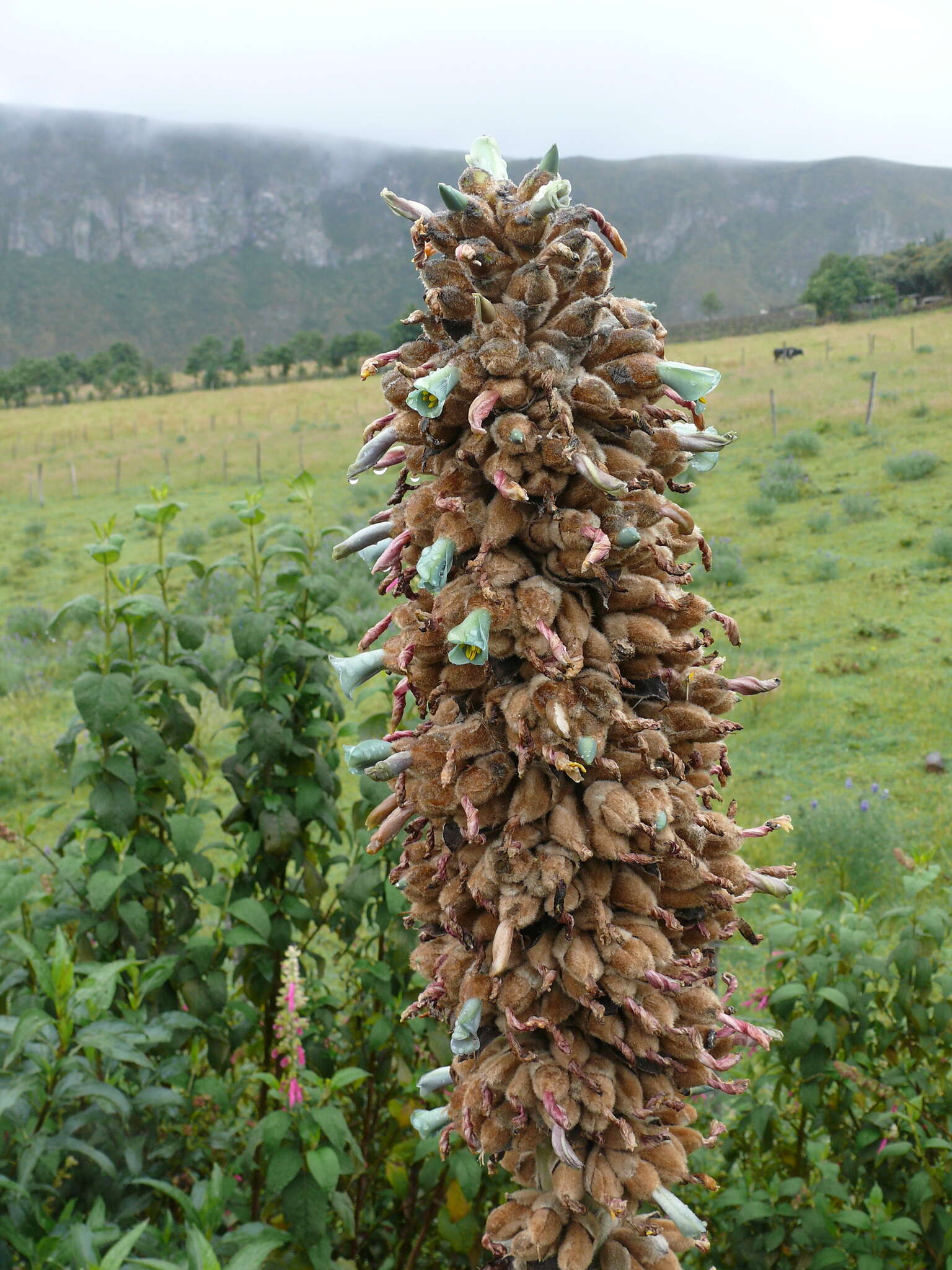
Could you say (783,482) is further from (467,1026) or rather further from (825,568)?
(467,1026)

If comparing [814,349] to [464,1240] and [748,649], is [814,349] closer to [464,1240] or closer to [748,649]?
[748,649]

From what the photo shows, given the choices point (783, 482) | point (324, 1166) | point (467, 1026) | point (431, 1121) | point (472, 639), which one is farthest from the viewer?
point (783, 482)

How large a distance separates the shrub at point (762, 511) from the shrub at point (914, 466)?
2353 millimetres

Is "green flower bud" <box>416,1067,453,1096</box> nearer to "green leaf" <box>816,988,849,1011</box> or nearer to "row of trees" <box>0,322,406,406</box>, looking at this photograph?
"green leaf" <box>816,988,849,1011</box>

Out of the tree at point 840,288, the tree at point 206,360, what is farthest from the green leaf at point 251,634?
the tree at point 206,360

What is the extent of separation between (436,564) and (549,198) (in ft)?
1.66

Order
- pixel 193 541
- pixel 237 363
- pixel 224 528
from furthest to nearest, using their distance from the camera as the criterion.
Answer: pixel 237 363 < pixel 224 528 < pixel 193 541

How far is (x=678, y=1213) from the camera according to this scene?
54.2 inches

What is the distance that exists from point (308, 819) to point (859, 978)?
7.18 feet

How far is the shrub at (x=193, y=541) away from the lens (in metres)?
19.1

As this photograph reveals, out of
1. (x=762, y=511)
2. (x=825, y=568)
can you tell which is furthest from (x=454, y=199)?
(x=762, y=511)

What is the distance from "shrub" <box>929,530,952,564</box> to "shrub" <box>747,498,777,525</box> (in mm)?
3412

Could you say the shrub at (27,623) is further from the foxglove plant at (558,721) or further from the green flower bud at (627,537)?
the green flower bud at (627,537)

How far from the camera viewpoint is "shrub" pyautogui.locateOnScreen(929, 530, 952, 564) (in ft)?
41.1
